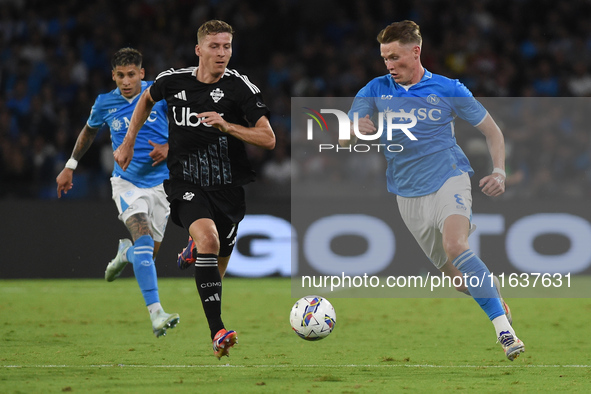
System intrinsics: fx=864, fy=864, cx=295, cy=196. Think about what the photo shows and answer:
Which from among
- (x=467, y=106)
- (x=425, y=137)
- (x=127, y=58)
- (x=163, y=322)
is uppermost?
(x=127, y=58)

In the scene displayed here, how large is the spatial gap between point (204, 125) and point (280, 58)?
10760 mm

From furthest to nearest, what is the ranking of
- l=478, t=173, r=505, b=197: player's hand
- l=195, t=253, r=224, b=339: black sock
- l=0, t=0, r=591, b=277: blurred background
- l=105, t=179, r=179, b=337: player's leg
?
1. l=0, t=0, r=591, b=277: blurred background
2. l=105, t=179, r=179, b=337: player's leg
3. l=478, t=173, r=505, b=197: player's hand
4. l=195, t=253, r=224, b=339: black sock

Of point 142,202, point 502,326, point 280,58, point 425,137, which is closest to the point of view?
point 502,326

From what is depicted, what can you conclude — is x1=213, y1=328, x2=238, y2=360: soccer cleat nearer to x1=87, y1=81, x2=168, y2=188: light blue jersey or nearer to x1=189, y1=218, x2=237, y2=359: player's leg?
x1=189, y1=218, x2=237, y2=359: player's leg

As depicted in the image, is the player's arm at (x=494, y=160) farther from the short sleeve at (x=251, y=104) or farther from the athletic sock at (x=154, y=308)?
the athletic sock at (x=154, y=308)

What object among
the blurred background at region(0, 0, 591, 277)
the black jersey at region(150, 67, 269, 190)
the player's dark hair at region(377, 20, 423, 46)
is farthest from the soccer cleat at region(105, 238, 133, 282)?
the blurred background at region(0, 0, 591, 277)

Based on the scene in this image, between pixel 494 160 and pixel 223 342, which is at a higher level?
pixel 494 160

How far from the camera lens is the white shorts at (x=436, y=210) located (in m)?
6.52

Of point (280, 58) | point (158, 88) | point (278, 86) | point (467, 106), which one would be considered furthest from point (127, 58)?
point (280, 58)

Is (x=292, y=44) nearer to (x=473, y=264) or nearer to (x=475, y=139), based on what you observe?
(x=475, y=139)

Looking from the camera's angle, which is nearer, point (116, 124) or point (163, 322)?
point (163, 322)

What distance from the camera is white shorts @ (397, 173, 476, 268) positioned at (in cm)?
652

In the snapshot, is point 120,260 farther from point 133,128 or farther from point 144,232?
point 133,128

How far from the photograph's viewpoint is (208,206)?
6.50 meters
